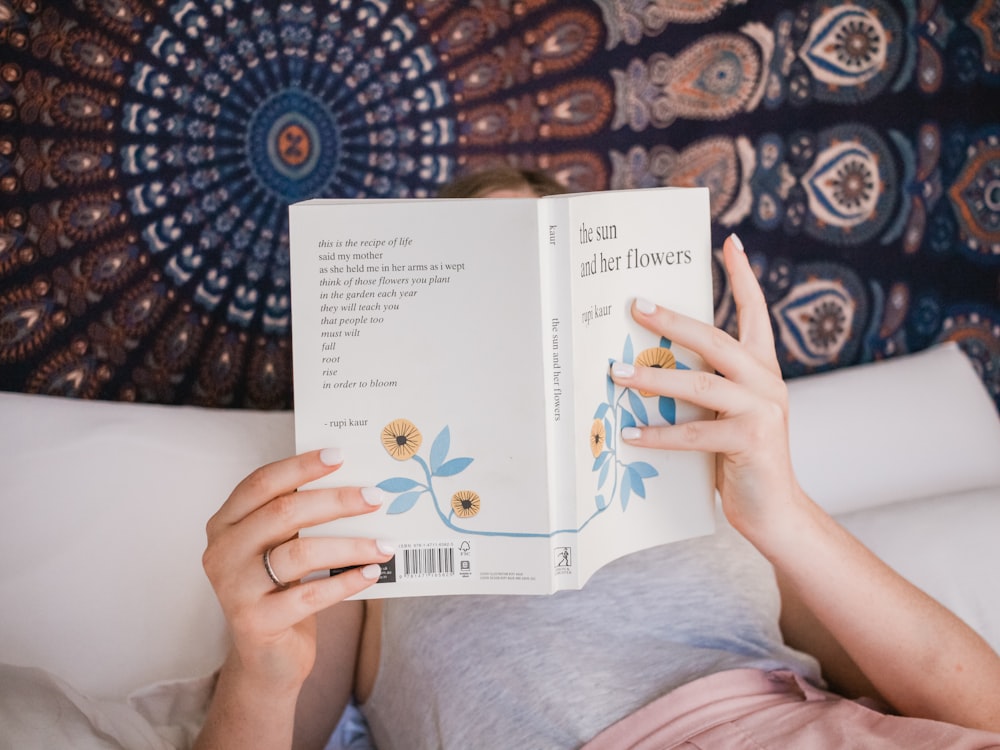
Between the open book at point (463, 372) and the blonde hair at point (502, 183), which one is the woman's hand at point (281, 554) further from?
the blonde hair at point (502, 183)

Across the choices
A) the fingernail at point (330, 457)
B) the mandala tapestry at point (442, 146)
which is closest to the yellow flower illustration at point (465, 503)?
the fingernail at point (330, 457)

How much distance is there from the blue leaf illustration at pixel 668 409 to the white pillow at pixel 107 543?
0.52 meters

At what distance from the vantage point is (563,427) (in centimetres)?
69

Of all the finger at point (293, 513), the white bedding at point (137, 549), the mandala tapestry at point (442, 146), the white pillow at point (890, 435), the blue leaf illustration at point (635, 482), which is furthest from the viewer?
the white pillow at point (890, 435)

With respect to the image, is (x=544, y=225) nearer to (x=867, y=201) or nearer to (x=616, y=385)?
(x=616, y=385)

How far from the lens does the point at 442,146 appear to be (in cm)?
119

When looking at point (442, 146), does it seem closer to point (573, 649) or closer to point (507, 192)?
point (507, 192)

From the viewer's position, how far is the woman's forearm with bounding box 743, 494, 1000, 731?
0.79 m

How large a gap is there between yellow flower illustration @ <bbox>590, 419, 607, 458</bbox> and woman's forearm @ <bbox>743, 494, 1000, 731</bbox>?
19 cm

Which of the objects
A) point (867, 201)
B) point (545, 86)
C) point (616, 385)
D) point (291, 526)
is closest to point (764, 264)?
point (867, 201)

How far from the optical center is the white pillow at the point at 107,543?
0.92 meters

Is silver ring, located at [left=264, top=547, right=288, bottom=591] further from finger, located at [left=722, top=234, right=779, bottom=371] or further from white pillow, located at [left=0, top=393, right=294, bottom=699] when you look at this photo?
finger, located at [left=722, top=234, right=779, bottom=371]

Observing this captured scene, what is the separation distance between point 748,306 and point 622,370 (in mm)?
151

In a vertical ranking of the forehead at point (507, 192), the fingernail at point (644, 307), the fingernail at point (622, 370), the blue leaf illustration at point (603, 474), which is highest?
the forehead at point (507, 192)
